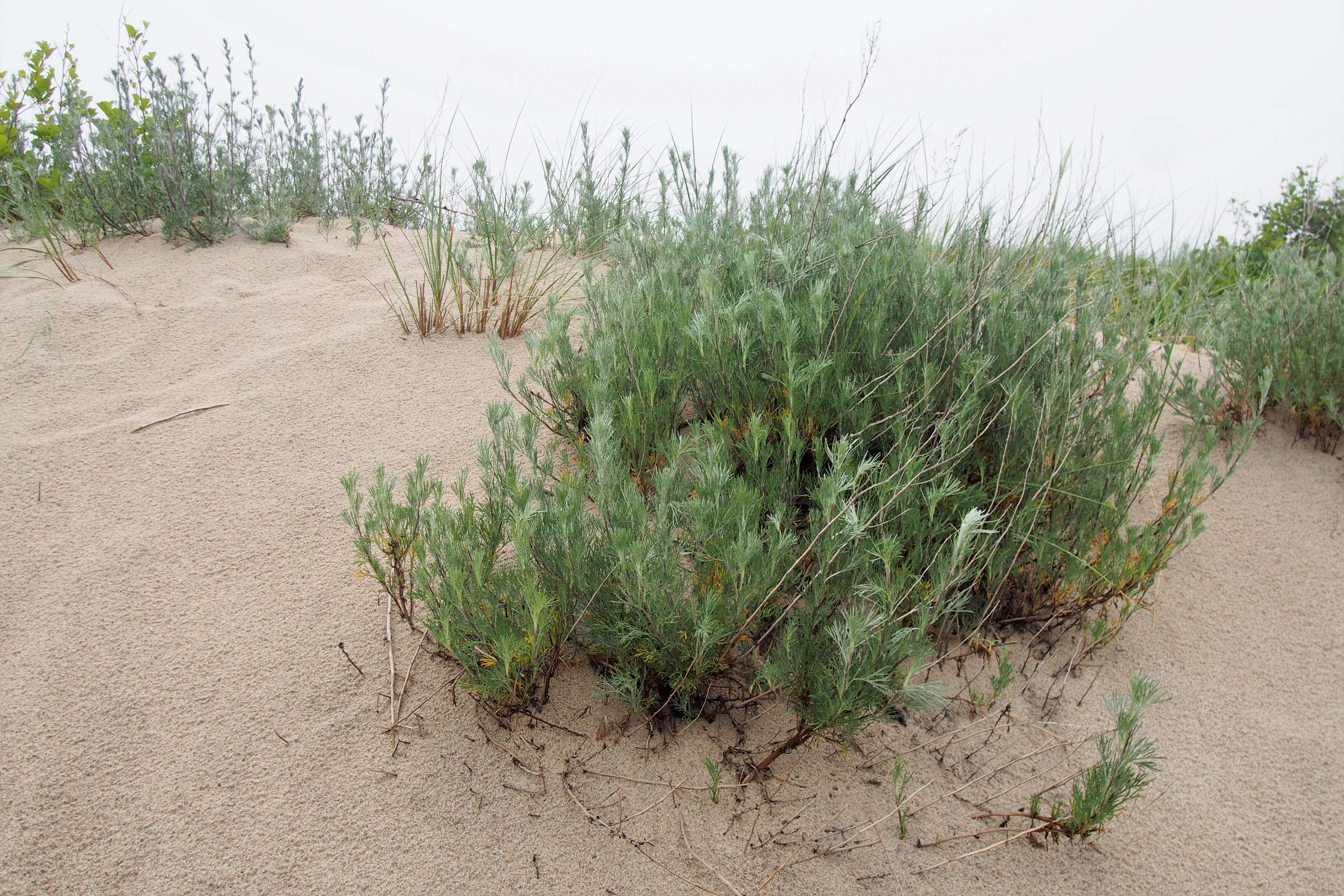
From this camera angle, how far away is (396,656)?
232 cm

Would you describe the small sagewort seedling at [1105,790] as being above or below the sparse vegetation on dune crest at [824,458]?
below

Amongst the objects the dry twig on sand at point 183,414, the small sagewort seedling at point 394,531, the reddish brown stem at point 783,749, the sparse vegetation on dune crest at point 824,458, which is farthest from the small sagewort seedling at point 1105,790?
the dry twig on sand at point 183,414

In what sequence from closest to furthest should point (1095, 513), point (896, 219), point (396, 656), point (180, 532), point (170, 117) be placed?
point (396, 656) → point (1095, 513) → point (180, 532) → point (896, 219) → point (170, 117)

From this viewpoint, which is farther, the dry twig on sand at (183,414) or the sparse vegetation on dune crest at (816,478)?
the dry twig on sand at (183,414)

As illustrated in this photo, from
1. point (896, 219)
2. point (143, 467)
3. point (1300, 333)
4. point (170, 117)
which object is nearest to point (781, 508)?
point (896, 219)

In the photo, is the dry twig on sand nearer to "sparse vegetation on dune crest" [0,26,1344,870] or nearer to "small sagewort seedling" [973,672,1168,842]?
"sparse vegetation on dune crest" [0,26,1344,870]

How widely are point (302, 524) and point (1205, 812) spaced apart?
290 cm

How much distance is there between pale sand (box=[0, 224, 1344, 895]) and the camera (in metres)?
1.89

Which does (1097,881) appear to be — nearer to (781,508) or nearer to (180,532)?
(781,508)

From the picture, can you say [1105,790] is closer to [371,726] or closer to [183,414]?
[371,726]

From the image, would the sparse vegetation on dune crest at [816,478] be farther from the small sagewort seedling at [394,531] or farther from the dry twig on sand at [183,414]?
the dry twig on sand at [183,414]

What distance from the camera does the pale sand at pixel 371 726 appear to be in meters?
1.89

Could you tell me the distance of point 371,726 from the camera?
7.00ft

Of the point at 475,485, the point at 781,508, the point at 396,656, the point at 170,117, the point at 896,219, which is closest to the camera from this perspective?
the point at 781,508
